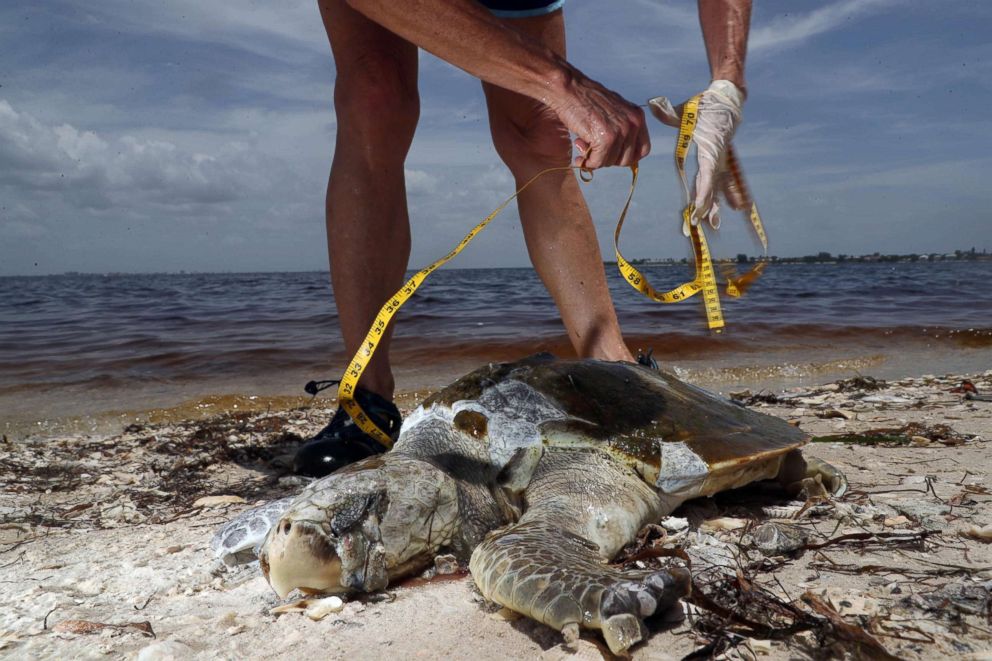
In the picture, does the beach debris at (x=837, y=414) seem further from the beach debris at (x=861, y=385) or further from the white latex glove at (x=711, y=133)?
the white latex glove at (x=711, y=133)

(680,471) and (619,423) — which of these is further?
(619,423)

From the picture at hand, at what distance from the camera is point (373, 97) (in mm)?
3045

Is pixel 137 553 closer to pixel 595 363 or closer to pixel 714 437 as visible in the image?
pixel 595 363

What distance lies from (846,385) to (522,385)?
409 cm

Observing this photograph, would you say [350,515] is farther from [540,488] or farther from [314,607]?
[540,488]

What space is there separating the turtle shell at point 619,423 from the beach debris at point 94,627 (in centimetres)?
103

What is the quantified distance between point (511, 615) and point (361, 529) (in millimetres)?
446

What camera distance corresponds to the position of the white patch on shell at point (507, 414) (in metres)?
2.28

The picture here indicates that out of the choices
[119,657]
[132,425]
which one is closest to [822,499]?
[119,657]

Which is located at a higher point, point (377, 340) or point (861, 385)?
point (377, 340)

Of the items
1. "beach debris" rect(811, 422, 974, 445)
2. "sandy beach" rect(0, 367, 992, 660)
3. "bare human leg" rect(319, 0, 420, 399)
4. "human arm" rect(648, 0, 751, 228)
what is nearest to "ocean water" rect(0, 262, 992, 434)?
"beach debris" rect(811, 422, 974, 445)

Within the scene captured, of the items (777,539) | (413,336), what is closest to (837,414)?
(777,539)

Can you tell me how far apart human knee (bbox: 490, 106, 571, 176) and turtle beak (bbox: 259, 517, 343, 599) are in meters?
2.14

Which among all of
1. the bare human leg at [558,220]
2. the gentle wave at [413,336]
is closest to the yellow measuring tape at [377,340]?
the bare human leg at [558,220]
